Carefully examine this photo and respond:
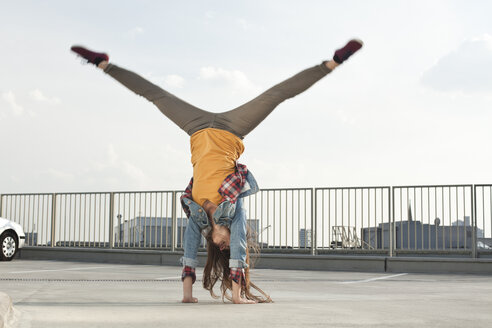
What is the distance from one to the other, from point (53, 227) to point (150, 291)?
1105cm

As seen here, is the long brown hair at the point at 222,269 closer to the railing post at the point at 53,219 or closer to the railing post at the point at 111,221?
the railing post at the point at 111,221

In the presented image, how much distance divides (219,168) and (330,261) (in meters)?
9.26

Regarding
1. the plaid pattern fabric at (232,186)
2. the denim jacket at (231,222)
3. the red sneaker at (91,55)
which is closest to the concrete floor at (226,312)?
the denim jacket at (231,222)

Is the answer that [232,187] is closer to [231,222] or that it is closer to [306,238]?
[231,222]

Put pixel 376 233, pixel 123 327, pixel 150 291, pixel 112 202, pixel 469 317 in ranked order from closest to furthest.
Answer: pixel 123 327
pixel 469 317
pixel 150 291
pixel 376 233
pixel 112 202

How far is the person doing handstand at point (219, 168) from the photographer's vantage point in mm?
4883

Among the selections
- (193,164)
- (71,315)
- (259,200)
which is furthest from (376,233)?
(71,315)

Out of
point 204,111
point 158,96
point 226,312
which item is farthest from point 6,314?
point 204,111

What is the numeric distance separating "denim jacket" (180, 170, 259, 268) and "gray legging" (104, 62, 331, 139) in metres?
0.43

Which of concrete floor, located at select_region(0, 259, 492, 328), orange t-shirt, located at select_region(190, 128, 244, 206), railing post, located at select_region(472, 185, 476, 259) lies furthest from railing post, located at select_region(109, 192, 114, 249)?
orange t-shirt, located at select_region(190, 128, 244, 206)

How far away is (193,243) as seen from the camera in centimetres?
513

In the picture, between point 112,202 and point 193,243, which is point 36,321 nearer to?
point 193,243

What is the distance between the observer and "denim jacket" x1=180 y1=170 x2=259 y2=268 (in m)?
4.88

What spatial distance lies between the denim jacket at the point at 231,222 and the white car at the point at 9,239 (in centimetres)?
1075
